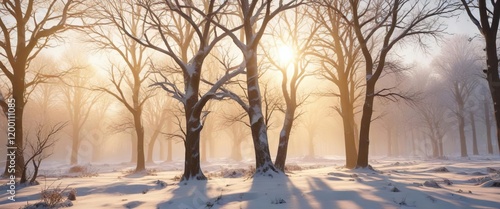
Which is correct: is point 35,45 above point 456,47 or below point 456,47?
below

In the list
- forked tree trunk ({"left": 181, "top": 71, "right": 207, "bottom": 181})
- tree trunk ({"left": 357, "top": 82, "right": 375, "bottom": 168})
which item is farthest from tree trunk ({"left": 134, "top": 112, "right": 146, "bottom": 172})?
tree trunk ({"left": 357, "top": 82, "right": 375, "bottom": 168})

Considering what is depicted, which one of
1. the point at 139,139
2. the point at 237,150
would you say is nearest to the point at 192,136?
the point at 139,139

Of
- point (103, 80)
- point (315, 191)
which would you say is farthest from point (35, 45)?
point (103, 80)

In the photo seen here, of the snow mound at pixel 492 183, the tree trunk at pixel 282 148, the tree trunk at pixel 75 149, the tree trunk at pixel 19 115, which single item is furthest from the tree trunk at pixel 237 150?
the snow mound at pixel 492 183

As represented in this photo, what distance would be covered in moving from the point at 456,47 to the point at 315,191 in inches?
1351

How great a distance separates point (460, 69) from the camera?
99.0ft

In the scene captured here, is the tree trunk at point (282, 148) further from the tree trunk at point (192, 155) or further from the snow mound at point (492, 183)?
the snow mound at point (492, 183)

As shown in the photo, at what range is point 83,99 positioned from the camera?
115ft

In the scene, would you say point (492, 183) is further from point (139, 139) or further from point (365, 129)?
point (139, 139)

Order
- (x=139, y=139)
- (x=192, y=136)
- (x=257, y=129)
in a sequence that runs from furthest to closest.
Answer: (x=139, y=139) → (x=192, y=136) → (x=257, y=129)

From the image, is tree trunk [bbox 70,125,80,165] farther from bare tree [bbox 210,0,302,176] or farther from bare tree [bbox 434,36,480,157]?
bare tree [bbox 434,36,480,157]

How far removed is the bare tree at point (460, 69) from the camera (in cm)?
3027

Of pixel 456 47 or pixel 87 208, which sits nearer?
pixel 87 208

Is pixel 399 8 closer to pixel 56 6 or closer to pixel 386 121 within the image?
pixel 56 6
